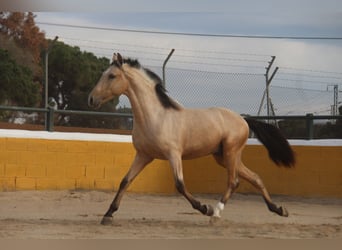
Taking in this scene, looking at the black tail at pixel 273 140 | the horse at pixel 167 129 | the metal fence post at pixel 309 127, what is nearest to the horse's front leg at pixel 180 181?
the horse at pixel 167 129

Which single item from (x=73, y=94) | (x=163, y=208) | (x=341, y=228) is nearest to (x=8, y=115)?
(x=73, y=94)

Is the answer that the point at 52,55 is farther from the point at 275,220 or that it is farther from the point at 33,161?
the point at 275,220

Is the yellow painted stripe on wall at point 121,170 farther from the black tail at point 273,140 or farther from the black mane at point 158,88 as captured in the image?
the black mane at point 158,88

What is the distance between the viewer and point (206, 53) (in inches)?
346

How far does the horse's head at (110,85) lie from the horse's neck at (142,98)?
105mm

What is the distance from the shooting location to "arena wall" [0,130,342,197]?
9.52 meters

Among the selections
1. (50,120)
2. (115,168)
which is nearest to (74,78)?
(50,120)

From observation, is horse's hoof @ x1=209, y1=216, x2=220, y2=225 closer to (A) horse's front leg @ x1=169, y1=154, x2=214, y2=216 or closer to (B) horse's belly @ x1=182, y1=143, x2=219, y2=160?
(A) horse's front leg @ x1=169, y1=154, x2=214, y2=216

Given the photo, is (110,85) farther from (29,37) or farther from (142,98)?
(29,37)

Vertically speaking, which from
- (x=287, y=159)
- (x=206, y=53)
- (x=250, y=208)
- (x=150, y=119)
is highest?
(x=206, y=53)

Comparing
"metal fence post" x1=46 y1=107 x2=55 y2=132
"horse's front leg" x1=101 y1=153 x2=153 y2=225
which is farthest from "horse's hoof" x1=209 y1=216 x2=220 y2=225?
"metal fence post" x1=46 y1=107 x2=55 y2=132

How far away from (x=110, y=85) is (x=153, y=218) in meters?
1.58

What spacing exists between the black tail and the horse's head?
1598 millimetres

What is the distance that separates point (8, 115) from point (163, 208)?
3.04 metres
